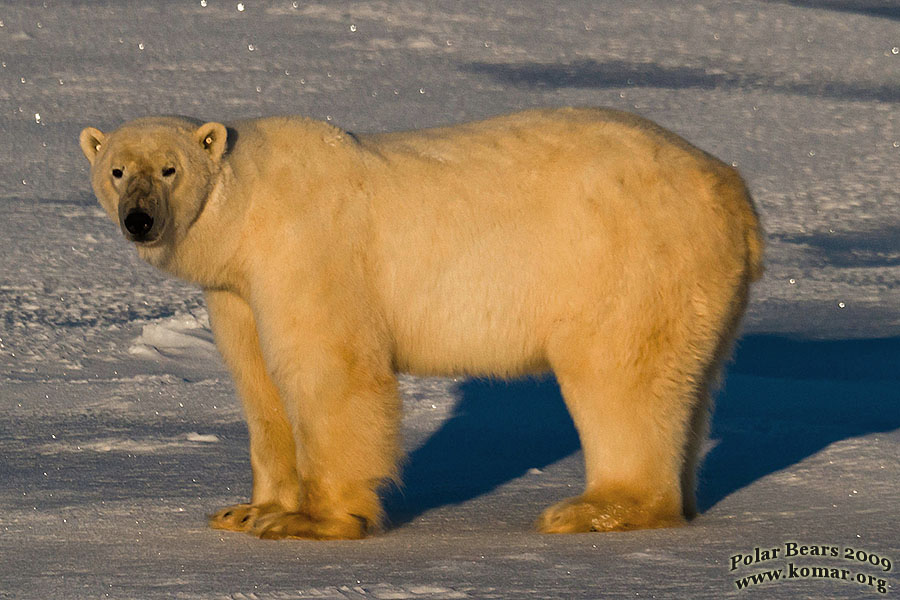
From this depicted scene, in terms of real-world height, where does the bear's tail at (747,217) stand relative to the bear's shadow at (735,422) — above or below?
above

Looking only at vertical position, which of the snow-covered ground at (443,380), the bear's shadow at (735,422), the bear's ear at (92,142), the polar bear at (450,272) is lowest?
the bear's shadow at (735,422)

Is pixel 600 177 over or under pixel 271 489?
over

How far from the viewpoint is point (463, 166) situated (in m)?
4.52

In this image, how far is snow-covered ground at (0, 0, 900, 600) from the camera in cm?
385

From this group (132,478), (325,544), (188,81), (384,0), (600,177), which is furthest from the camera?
(384,0)

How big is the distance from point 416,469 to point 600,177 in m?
1.58

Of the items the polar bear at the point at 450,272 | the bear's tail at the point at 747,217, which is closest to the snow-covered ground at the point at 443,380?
the polar bear at the point at 450,272

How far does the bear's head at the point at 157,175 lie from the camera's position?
417cm

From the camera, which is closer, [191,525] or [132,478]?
Answer: [191,525]

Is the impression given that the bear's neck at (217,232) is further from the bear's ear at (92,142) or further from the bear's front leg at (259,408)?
the bear's ear at (92,142)

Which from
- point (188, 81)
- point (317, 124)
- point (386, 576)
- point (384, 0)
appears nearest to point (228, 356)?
point (317, 124)

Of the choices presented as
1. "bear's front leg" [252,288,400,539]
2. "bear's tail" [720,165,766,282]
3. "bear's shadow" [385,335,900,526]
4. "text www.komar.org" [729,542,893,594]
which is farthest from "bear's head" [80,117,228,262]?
"text www.komar.org" [729,542,893,594]

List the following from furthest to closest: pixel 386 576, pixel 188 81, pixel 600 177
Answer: pixel 188 81
pixel 600 177
pixel 386 576

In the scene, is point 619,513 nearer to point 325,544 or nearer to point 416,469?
point 325,544
